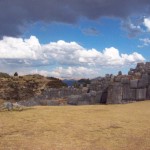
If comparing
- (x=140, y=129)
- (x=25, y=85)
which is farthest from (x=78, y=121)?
(x=25, y=85)

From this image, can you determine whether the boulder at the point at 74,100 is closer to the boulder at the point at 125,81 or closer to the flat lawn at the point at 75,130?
the boulder at the point at 125,81

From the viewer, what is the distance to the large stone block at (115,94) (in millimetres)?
20875

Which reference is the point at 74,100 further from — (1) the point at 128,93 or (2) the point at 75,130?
(2) the point at 75,130

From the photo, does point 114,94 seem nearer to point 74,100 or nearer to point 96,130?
point 74,100

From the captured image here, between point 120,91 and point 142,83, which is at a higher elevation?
point 142,83

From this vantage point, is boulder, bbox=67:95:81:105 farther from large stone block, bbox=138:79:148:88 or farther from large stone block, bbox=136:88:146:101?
large stone block, bbox=138:79:148:88

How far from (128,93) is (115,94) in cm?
79

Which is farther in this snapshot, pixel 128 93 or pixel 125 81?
pixel 125 81

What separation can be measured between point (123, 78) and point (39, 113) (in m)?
8.46

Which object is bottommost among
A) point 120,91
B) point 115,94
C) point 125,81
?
point 115,94

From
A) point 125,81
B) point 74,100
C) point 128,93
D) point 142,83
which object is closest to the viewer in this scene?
point 142,83

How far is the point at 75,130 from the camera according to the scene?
11266mm

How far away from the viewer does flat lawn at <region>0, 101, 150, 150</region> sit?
9726 millimetres

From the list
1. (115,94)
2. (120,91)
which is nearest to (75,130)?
(115,94)
